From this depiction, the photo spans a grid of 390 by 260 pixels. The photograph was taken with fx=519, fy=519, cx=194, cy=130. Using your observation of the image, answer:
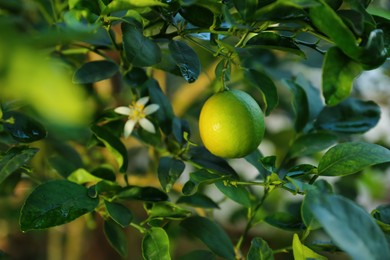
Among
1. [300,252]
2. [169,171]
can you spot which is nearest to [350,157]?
[300,252]

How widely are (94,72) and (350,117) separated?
1.37 feet

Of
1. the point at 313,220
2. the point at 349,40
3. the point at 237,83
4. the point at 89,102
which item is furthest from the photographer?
the point at 237,83

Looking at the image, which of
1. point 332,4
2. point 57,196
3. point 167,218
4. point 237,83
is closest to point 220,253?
point 167,218

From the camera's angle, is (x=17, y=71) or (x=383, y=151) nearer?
(x=17, y=71)

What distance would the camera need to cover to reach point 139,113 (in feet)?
2.42

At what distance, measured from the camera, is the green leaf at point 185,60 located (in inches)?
21.9

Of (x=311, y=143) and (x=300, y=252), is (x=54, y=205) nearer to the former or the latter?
(x=300, y=252)

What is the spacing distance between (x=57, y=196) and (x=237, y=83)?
2.34ft

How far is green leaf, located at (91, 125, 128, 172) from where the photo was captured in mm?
670

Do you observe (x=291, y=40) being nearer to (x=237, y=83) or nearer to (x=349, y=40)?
(x=349, y=40)

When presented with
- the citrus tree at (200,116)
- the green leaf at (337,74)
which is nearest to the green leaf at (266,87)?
the citrus tree at (200,116)

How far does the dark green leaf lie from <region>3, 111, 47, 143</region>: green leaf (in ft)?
0.41

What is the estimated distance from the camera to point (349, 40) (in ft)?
1.43

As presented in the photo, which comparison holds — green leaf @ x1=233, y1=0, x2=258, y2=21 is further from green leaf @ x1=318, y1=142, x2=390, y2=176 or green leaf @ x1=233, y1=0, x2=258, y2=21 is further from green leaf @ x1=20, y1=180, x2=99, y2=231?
green leaf @ x1=20, y1=180, x2=99, y2=231
